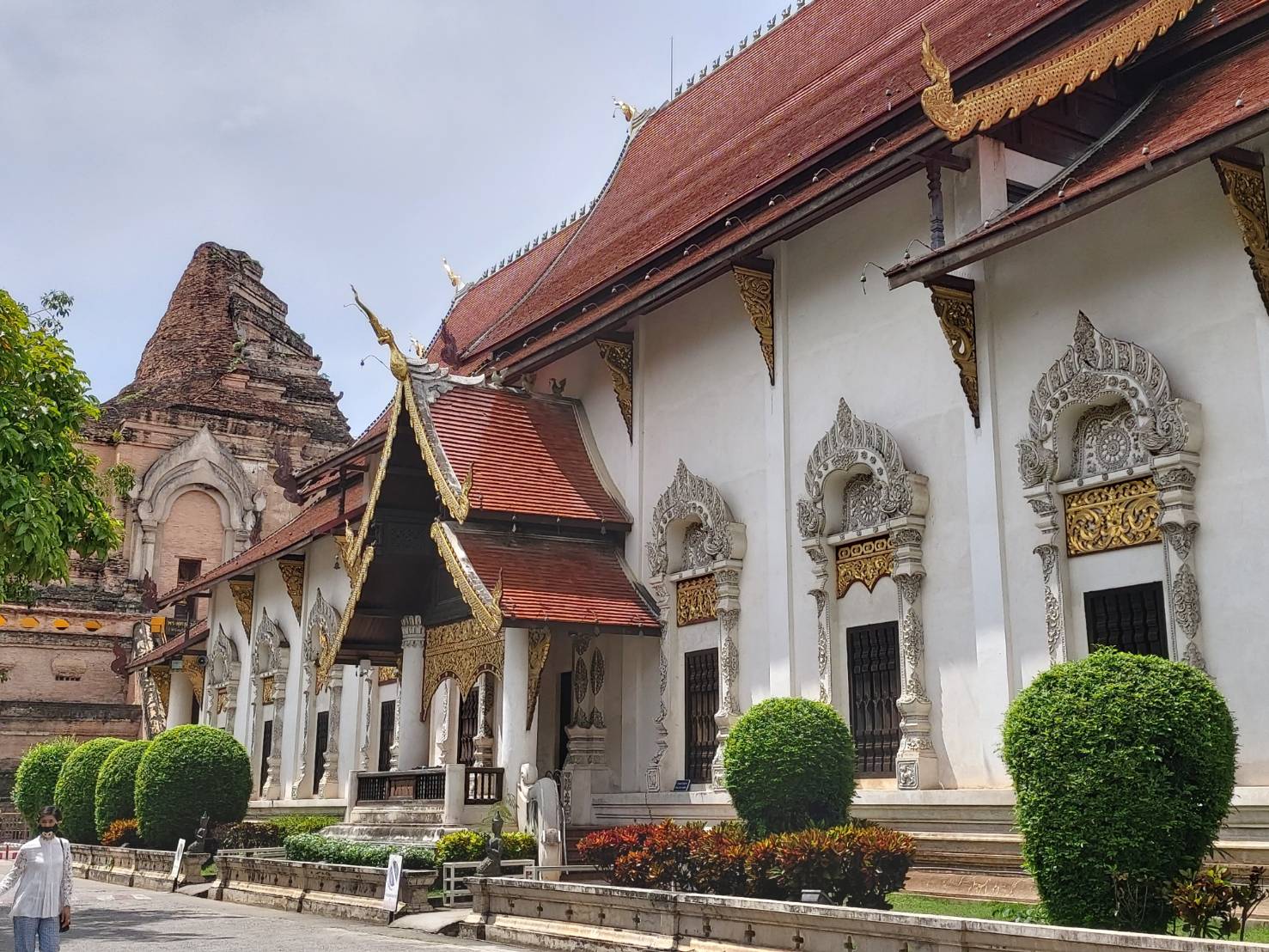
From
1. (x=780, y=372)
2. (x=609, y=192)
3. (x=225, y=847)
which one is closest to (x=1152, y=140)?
(x=780, y=372)

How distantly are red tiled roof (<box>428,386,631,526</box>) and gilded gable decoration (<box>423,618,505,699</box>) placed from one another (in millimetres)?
1452

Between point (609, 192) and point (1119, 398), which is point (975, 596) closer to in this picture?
point (1119, 398)

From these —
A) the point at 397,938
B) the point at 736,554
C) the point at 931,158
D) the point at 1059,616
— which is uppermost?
the point at 931,158

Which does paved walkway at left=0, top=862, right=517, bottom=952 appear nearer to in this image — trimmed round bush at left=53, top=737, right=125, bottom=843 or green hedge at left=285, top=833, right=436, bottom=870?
green hedge at left=285, top=833, right=436, bottom=870

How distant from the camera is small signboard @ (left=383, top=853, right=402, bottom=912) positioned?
41.1 ft

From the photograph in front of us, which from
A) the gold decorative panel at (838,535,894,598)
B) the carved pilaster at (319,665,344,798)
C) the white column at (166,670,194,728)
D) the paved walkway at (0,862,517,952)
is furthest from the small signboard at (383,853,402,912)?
the white column at (166,670,194,728)

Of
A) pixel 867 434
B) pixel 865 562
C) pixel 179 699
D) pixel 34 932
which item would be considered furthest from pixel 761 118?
pixel 179 699

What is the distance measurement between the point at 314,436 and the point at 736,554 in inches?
1103

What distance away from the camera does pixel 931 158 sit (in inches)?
463

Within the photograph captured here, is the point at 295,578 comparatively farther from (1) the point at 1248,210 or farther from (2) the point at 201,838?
(1) the point at 1248,210

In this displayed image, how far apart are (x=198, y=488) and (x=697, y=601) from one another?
85.3ft

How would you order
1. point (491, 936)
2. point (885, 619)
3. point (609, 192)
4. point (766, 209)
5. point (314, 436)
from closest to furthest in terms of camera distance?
1. point (491, 936)
2. point (885, 619)
3. point (766, 209)
4. point (609, 192)
5. point (314, 436)

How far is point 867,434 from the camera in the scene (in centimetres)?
1291

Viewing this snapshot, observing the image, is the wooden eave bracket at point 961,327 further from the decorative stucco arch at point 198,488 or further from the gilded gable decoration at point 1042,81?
the decorative stucco arch at point 198,488
